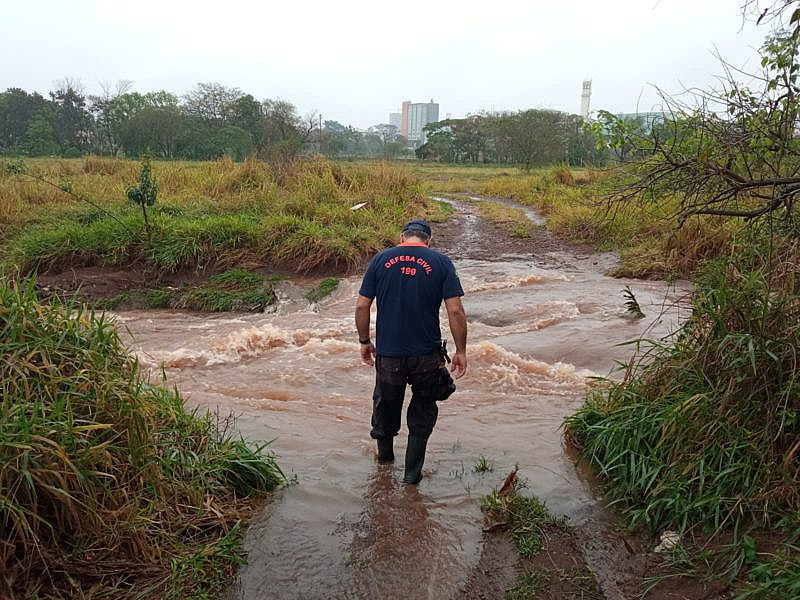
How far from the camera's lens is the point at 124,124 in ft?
124

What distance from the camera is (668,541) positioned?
9.61ft

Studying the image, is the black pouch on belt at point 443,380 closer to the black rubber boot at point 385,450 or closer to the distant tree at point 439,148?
the black rubber boot at point 385,450

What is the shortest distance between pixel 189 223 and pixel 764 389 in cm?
954

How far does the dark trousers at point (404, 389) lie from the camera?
11.9 ft

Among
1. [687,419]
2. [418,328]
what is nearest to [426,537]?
[418,328]

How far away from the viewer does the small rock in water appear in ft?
9.48

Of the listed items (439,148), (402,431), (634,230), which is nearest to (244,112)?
(439,148)

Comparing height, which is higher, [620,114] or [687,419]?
[620,114]

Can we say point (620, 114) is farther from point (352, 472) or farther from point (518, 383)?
point (352, 472)

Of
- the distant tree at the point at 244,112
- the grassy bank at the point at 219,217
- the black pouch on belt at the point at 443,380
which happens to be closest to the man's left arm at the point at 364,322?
the black pouch on belt at the point at 443,380

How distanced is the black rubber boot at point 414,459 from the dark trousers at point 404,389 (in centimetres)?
6

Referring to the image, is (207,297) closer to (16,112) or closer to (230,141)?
(230,141)

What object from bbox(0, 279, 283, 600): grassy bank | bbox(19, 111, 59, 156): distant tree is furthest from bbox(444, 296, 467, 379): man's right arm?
bbox(19, 111, 59, 156): distant tree

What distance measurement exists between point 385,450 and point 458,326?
108 cm
